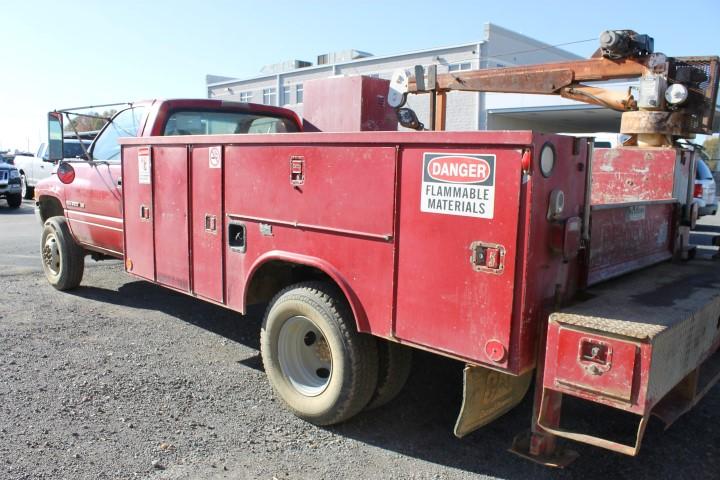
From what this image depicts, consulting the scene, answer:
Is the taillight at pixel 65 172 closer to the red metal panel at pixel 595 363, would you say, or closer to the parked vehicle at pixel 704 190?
the red metal panel at pixel 595 363

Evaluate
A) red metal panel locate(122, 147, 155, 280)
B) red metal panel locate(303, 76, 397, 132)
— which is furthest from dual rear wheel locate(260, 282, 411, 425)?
red metal panel locate(303, 76, 397, 132)

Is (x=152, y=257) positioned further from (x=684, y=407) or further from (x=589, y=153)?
(x=684, y=407)

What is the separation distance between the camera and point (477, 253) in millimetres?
2961

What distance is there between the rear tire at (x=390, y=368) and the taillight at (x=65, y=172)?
4571 millimetres

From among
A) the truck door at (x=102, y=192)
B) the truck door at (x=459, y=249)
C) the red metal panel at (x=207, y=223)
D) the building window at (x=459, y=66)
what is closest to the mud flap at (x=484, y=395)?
the truck door at (x=459, y=249)

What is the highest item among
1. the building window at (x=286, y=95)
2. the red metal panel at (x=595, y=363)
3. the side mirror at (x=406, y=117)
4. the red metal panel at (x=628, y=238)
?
the building window at (x=286, y=95)

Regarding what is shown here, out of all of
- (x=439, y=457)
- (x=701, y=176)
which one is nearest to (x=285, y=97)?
(x=701, y=176)

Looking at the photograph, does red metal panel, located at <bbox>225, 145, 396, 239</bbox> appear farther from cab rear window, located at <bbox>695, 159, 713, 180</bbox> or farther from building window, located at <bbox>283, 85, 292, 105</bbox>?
building window, located at <bbox>283, 85, 292, 105</bbox>

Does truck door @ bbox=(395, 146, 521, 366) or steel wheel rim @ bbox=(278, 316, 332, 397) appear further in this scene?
steel wheel rim @ bbox=(278, 316, 332, 397)

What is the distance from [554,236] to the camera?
297 cm

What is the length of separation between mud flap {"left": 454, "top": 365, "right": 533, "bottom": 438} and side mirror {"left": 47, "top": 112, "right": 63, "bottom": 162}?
17.8 ft

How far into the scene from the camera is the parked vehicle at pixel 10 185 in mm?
18516

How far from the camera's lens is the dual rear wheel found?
143 inches

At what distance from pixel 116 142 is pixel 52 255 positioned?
1.94 metres
